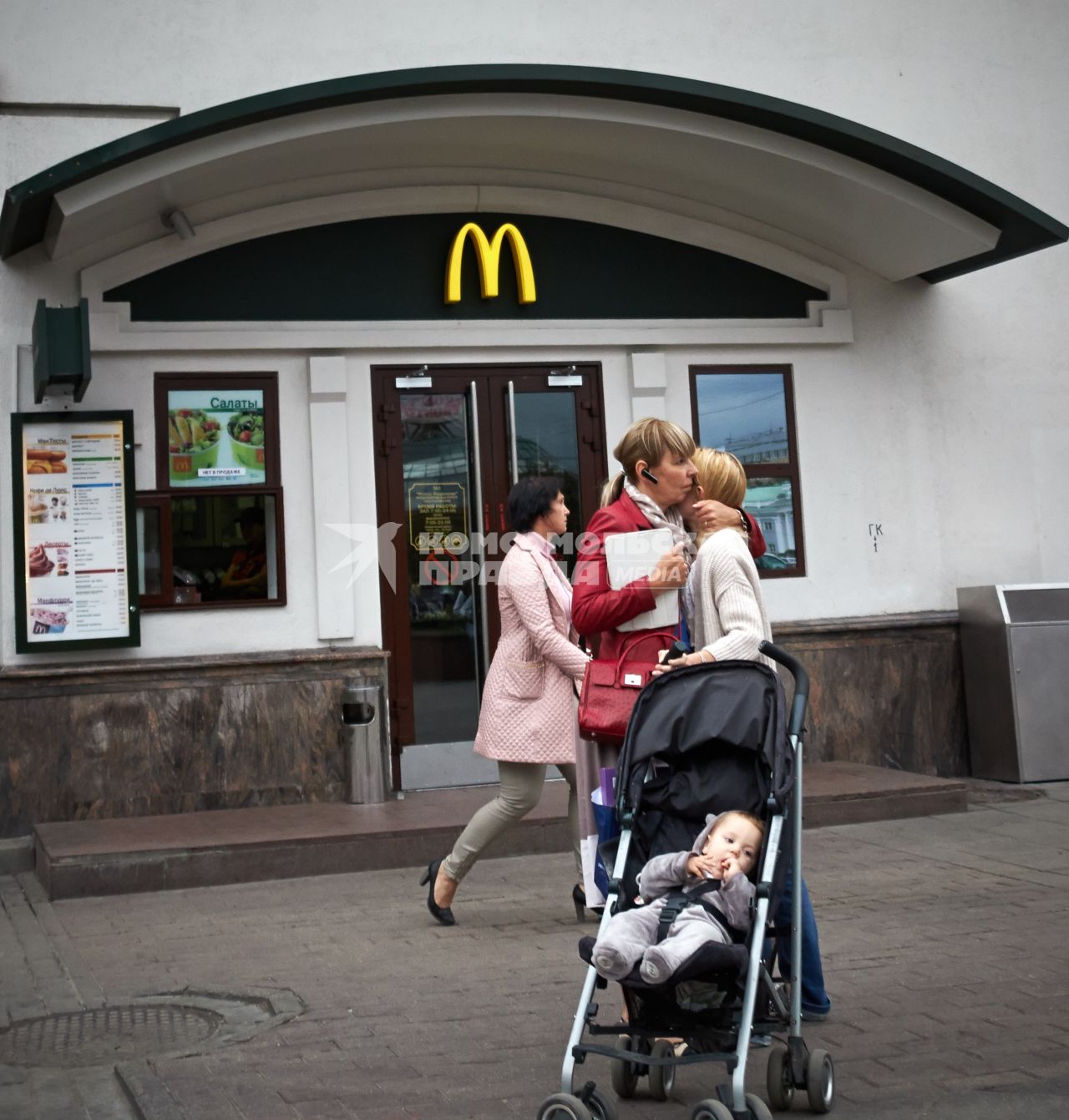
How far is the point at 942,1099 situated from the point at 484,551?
6.49 meters

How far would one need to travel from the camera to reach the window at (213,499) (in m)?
9.59

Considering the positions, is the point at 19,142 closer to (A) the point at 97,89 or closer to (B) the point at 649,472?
(A) the point at 97,89

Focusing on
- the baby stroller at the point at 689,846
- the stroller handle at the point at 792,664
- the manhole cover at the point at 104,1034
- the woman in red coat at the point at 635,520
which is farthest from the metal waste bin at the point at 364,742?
the baby stroller at the point at 689,846

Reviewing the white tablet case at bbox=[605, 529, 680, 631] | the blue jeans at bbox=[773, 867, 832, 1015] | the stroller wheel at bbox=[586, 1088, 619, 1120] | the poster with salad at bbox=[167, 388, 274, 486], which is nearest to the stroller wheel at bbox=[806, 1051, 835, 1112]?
the blue jeans at bbox=[773, 867, 832, 1015]

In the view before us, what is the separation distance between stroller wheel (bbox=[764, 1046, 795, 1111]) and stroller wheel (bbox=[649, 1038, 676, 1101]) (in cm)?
28

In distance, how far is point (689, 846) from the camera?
4.29m

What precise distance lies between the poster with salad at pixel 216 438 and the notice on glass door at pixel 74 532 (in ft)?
1.36

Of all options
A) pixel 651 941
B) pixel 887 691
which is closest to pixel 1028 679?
pixel 887 691

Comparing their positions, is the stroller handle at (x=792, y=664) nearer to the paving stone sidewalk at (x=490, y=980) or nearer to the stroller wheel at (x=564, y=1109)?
the paving stone sidewalk at (x=490, y=980)

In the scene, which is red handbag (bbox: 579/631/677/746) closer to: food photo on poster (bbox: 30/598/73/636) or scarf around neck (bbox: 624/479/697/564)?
scarf around neck (bbox: 624/479/697/564)

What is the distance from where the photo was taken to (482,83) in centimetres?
880

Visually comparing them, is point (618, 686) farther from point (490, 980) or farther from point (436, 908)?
point (436, 908)

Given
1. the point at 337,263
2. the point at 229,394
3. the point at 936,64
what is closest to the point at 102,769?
the point at 229,394

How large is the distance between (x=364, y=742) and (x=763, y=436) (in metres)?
3.75
